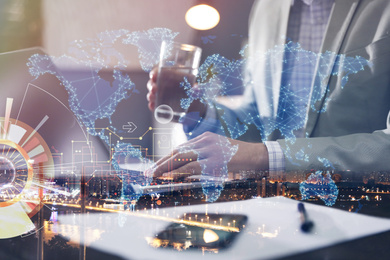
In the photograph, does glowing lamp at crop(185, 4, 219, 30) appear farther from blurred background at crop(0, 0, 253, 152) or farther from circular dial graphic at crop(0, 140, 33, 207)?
circular dial graphic at crop(0, 140, 33, 207)

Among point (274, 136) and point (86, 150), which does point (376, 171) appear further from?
point (86, 150)

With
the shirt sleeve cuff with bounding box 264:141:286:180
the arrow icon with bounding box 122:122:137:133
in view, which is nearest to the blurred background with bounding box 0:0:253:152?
the arrow icon with bounding box 122:122:137:133

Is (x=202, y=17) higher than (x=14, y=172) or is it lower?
higher

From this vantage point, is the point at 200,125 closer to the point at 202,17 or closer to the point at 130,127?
the point at 130,127

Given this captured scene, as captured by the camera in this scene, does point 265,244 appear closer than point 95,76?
Yes

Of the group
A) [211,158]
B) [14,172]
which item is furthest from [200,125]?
[14,172]

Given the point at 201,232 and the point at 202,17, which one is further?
the point at 202,17

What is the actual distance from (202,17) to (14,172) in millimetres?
1088

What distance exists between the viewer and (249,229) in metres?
1.28

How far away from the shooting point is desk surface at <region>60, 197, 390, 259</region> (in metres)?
1.23

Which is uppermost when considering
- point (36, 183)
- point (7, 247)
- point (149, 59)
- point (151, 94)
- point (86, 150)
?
point (149, 59)

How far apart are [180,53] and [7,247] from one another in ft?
3.74

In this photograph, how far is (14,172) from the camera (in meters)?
1.35

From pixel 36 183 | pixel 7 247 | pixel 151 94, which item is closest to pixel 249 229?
pixel 151 94
